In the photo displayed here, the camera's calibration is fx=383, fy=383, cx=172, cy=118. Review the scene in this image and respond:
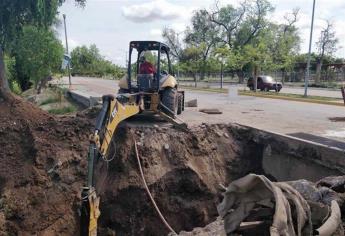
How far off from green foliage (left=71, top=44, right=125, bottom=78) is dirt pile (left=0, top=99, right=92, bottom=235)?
8426 centimetres

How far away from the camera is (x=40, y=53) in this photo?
23781 millimetres

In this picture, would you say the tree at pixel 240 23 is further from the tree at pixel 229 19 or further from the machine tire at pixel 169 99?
the machine tire at pixel 169 99

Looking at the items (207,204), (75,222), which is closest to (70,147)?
(75,222)

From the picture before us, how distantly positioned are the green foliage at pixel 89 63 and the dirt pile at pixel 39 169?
3317 inches

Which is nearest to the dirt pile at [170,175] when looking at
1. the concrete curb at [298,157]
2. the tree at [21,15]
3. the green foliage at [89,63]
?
the concrete curb at [298,157]

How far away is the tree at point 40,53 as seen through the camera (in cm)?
2253

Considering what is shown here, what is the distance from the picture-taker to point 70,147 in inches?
360

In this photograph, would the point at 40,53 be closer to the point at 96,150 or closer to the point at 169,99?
the point at 169,99

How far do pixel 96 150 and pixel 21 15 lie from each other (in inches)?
576

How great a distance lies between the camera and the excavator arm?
473 centimetres

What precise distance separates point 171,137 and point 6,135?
3931 millimetres

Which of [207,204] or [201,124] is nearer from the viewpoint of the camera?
[207,204]

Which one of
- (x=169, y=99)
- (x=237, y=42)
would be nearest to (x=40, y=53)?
(x=169, y=99)

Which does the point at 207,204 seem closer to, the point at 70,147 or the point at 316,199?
the point at 70,147
